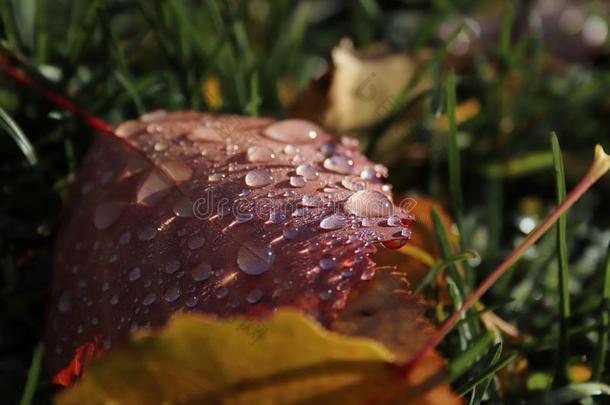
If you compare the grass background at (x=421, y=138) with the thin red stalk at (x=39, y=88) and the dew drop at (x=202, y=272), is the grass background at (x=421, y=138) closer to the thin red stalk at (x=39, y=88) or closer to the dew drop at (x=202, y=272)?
the thin red stalk at (x=39, y=88)

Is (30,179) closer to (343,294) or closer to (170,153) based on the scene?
(170,153)

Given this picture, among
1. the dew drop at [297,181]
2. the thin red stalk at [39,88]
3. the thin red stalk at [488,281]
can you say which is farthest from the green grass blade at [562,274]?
the thin red stalk at [39,88]

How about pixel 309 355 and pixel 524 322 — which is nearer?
pixel 309 355

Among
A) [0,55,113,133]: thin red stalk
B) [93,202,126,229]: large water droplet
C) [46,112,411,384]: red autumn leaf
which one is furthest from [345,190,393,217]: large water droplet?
[0,55,113,133]: thin red stalk

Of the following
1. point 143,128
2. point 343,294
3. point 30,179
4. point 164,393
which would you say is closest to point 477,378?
point 343,294

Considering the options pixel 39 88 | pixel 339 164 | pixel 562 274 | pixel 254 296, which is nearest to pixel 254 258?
pixel 254 296

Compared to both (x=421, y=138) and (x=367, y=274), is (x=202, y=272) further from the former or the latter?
(x=421, y=138)

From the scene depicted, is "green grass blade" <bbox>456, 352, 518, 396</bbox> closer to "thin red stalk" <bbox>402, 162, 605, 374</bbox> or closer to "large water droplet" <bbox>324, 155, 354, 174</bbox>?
"thin red stalk" <bbox>402, 162, 605, 374</bbox>
